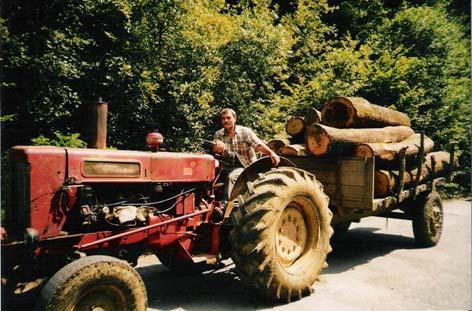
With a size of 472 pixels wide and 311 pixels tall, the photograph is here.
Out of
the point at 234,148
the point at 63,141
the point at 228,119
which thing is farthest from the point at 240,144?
the point at 63,141

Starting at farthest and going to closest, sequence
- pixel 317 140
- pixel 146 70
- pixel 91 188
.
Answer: pixel 146 70
pixel 317 140
pixel 91 188

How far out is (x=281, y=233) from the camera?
431 centimetres

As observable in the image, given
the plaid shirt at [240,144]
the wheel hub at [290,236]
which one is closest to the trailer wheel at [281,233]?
the wheel hub at [290,236]

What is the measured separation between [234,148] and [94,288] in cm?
231

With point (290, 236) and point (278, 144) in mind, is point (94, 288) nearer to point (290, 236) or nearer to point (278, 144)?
point (290, 236)

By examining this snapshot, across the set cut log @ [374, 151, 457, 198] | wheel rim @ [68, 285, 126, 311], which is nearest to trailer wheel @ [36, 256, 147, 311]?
wheel rim @ [68, 285, 126, 311]

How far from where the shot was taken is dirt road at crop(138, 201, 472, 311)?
4.04 m

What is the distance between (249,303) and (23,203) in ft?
7.27

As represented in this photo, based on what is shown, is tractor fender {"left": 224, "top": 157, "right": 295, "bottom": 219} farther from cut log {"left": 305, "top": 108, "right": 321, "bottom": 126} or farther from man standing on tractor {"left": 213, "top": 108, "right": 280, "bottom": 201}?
cut log {"left": 305, "top": 108, "right": 321, "bottom": 126}

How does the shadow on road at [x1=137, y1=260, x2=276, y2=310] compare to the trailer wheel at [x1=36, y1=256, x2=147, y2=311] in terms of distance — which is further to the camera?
the shadow on road at [x1=137, y1=260, x2=276, y2=310]

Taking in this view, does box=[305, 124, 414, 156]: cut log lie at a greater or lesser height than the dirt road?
greater

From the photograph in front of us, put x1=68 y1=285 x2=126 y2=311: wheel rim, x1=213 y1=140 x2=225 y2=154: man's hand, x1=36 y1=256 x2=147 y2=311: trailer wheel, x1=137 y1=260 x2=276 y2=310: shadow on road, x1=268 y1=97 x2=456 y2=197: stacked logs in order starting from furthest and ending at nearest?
1. x1=268 y1=97 x2=456 y2=197: stacked logs
2. x1=213 y1=140 x2=225 y2=154: man's hand
3. x1=137 y1=260 x2=276 y2=310: shadow on road
4. x1=68 y1=285 x2=126 y2=311: wheel rim
5. x1=36 y1=256 x2=147 y2=311: trailer wheel

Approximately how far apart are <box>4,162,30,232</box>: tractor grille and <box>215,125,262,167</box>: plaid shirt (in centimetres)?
216

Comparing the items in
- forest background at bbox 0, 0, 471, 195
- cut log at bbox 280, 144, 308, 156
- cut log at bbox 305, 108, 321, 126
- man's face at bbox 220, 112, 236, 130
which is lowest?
cut log at bbox 280, 144, 308, 156
